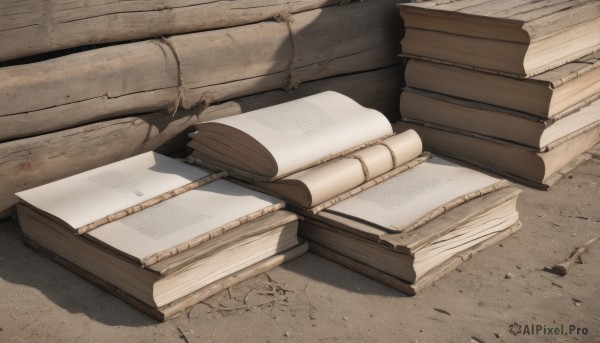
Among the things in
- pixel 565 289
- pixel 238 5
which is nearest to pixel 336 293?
pixel 565 289

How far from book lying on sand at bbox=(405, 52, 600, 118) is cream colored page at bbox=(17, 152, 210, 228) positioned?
1633mm

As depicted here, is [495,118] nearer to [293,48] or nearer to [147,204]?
[293,48]

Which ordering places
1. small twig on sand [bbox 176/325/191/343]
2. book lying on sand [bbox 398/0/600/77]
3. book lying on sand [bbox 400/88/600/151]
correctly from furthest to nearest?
book lying on sand [bbox 400/88/600/151] < book lying on sand [bbox 398/0/600/77] < small twig on sand [bbox 176/325/191/343]

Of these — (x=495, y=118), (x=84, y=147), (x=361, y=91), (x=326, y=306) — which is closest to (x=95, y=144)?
(x=84, y=147)

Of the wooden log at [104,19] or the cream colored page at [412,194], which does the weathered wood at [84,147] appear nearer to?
the wooden log at [104,19]

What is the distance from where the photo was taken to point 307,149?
12.8 feet

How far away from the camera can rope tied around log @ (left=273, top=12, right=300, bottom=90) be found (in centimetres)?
464

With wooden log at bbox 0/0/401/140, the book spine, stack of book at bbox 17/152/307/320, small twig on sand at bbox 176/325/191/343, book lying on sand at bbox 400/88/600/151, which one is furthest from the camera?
book lying on sand at bbox 400/88/600/151

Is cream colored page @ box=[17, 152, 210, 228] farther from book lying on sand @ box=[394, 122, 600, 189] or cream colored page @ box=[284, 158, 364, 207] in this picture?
book lying on sand @ box=[394, 122, 600, 189]

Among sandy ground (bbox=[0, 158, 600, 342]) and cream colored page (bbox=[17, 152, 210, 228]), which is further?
cream colored page (bbox=[17, 152, 210, 228])

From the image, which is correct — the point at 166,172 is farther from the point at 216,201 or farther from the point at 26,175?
the point at 26,175

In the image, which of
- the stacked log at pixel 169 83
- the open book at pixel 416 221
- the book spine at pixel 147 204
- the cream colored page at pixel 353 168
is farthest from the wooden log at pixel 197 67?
the open book at pixel 416 221

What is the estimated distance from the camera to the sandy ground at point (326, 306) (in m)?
3.15

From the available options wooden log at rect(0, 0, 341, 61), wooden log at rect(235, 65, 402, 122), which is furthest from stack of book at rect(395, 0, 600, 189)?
wooden log at rect(0, 0, 341, 61)
